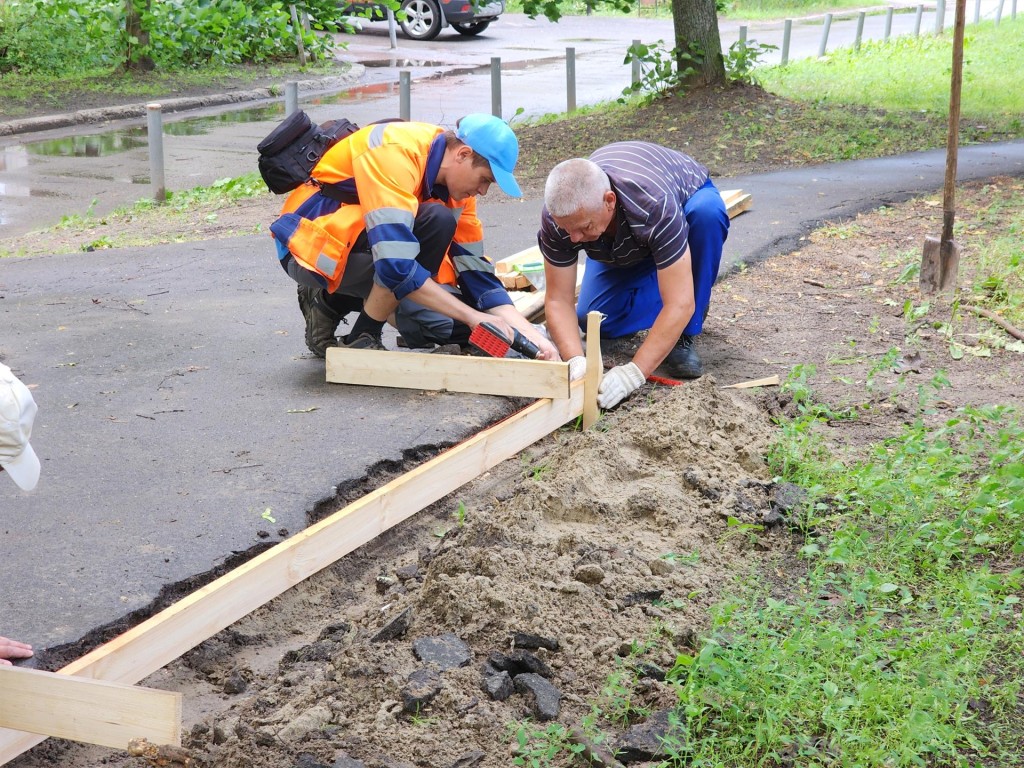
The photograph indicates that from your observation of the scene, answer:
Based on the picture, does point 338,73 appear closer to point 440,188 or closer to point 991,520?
point 440,188

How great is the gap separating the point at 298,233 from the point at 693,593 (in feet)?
8.42

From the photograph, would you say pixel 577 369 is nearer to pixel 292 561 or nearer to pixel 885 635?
pixel 292 561

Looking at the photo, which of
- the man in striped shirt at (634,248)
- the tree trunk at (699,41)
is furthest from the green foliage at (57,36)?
the man in striped shirt at (634,248)

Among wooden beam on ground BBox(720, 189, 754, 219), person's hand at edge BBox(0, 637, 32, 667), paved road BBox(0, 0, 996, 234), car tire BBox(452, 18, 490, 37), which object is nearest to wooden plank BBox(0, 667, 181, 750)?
person's hand at edge BBox(0, 637, 32, 667)

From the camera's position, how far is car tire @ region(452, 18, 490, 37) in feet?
78.9

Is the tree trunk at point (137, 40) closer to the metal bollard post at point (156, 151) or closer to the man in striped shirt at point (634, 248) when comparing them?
the metal bollard post at point (156, 151)

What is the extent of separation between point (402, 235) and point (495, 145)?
0.55 m

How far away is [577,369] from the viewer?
181 inches

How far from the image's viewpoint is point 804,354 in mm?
5469

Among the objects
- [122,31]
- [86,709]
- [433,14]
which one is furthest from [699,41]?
[433,14]

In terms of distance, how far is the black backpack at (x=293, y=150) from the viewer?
15.1 ft

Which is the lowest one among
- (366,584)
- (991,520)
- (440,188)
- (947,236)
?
(366,584)

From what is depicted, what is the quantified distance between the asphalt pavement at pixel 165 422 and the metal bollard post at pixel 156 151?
206 centimetres

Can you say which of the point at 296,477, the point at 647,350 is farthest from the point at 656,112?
the point at 296,477
